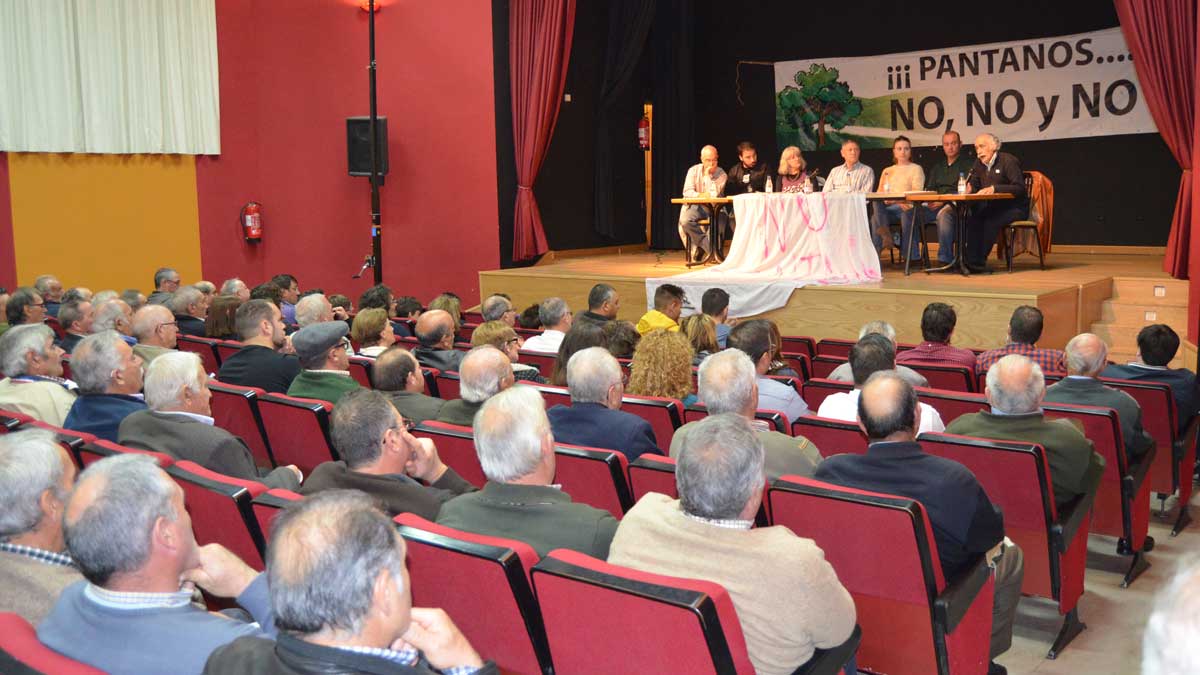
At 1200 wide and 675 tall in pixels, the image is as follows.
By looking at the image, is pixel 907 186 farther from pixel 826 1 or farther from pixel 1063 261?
pixel 826 1

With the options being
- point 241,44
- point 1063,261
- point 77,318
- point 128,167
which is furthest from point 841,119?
point 77,318


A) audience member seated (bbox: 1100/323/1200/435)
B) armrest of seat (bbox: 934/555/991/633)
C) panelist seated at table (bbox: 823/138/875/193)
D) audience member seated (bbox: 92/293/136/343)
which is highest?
panelist seated at table (bbox: 823/138/875/193)

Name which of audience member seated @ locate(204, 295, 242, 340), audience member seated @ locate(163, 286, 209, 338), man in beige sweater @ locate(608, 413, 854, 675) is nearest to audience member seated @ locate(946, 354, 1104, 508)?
man in beige sweater @ locate(608, 413, 854, 675)

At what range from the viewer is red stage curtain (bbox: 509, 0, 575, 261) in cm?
989

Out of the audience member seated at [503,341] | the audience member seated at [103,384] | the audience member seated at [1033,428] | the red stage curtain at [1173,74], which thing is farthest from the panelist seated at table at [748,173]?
the audience member seated at [103,384]

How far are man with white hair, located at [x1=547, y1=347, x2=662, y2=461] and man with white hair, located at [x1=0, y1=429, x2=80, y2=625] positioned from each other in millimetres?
1538

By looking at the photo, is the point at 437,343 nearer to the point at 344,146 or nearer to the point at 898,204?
the point at 898,204

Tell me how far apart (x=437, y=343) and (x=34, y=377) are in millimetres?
1713

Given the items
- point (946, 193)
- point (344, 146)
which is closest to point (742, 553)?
point (946, 193)

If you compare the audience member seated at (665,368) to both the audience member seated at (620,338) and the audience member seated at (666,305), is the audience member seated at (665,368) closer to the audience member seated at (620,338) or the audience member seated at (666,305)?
the audience member seated at (620,338)

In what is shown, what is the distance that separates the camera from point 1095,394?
4.04m

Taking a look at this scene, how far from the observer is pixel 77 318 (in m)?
5.49

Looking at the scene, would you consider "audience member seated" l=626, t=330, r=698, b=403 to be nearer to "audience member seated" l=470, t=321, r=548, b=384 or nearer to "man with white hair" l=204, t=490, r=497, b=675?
"audience member seated" l=470, t=321, r=548, b=384

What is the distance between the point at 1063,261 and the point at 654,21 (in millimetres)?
5196
